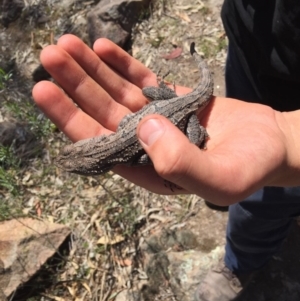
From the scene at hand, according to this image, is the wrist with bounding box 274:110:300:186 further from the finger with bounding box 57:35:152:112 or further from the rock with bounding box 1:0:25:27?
the rock with bounding box 1:0:25:27

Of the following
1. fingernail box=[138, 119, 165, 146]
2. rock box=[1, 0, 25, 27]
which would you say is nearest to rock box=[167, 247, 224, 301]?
fingernail box=[138, 119, 165, 146]

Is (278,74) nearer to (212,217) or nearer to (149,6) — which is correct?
(212,217)

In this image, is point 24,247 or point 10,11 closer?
point 24,247

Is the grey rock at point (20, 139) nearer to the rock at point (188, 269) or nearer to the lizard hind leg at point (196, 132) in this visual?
the rock at point (188, 269)

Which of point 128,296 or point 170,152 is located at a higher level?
point 170,152

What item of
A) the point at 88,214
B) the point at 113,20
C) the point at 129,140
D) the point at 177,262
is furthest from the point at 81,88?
the point at 113,20

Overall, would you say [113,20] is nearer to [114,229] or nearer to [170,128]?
[114,229]
